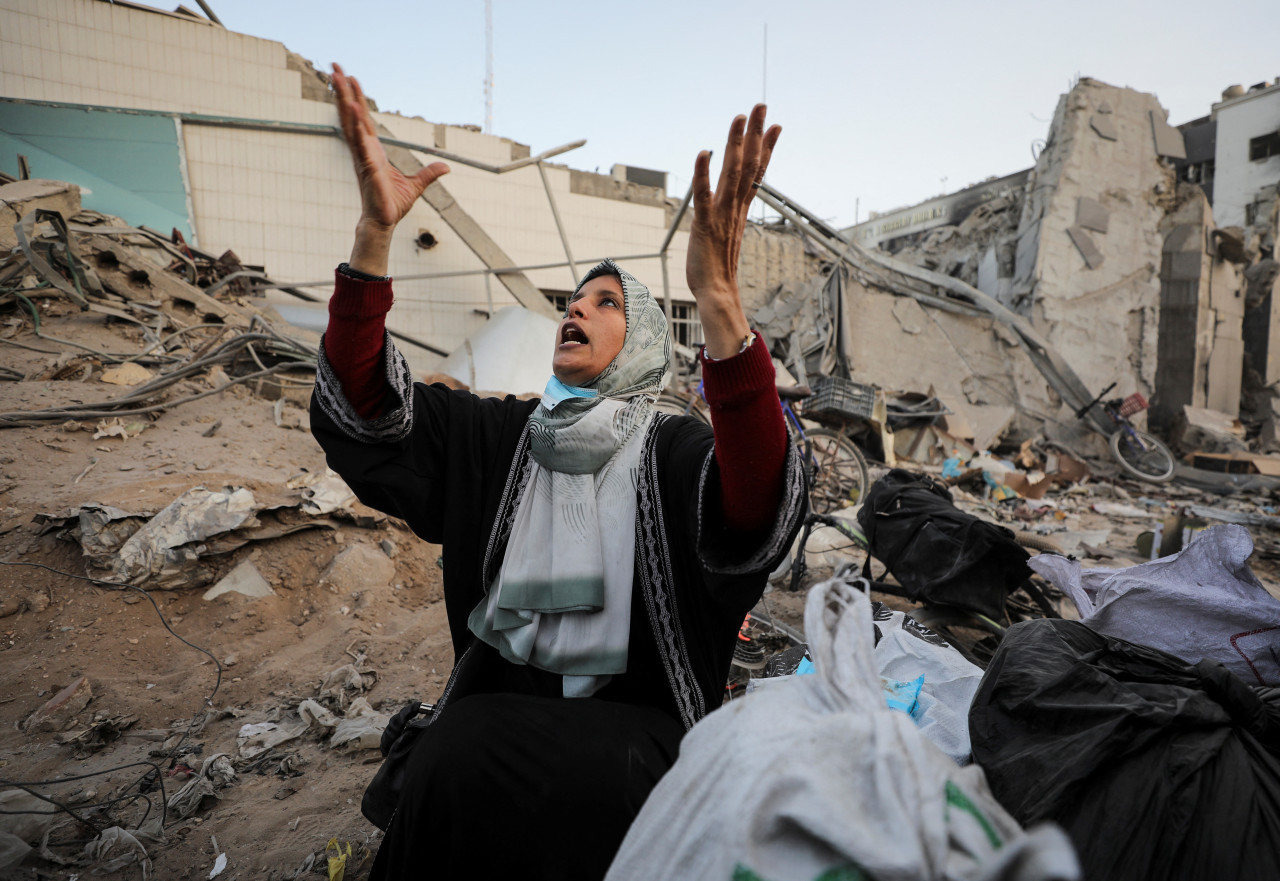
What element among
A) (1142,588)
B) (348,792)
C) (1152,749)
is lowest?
(348,792)

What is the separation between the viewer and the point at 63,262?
5.62 metres

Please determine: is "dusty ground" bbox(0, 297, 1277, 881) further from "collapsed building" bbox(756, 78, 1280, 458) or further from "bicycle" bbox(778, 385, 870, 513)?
"collapsed building" bbox(756, 78, 1280, 458)

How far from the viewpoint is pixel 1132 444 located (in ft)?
29.1

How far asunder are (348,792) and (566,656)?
1.30m

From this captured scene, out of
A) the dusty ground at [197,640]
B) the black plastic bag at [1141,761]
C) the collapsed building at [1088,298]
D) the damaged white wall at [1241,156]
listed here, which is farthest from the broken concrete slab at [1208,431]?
the damaged white wall at [1241,156]

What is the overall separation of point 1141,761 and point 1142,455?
9.90 meters

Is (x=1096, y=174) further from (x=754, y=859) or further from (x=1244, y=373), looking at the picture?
(x=754, y=859)

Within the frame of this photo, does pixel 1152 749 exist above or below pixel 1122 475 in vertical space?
above

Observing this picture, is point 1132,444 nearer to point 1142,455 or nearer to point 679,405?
point 1142,455

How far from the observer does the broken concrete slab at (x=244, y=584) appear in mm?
3021

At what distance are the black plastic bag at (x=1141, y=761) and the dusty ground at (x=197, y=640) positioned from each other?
1667 millimetres

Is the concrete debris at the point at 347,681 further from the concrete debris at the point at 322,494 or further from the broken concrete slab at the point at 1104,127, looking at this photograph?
the broken concrete slab at the point at 1104,127


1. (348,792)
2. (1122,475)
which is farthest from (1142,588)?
(1122,475)

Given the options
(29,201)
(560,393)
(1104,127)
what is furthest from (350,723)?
(1104,127)
